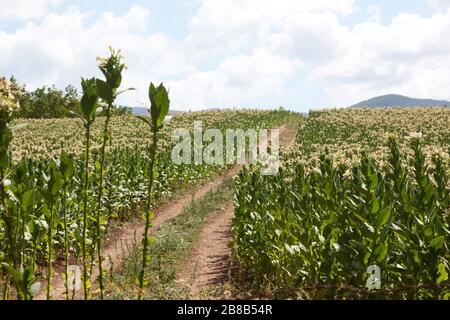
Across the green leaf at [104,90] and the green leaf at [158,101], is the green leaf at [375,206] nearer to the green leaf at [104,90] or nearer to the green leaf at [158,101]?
the green leaf at [158,101]

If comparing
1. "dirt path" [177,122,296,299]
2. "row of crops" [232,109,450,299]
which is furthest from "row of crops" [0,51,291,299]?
"row of crops" [232,109,450,299]

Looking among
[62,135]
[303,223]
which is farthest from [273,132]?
[303,223]

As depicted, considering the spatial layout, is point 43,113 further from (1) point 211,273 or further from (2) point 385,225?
(2) point 385,225

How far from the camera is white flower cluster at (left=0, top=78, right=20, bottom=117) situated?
10.7 ft

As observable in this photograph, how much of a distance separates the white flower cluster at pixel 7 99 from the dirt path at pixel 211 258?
4158 mm

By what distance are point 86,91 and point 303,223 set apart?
12.4 ft

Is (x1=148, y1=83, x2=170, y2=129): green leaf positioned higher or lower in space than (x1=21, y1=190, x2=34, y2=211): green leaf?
higher

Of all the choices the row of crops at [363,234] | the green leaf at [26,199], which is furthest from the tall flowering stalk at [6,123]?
the row of crops at [363,234]

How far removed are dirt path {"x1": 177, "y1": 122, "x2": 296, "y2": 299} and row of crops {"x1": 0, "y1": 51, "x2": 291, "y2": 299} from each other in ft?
5.85

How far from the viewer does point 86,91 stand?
3.70 meters

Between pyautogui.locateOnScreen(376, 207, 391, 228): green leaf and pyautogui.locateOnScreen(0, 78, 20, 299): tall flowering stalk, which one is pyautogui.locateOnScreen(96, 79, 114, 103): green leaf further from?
pyautogui.locateOnScreen(376, 207, 391, 228): green leaf

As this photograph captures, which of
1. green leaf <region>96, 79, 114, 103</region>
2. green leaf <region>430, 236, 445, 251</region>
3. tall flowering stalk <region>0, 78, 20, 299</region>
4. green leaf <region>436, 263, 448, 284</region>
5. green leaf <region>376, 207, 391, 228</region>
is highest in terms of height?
green leaf <region>96, 79, 114, 103</region>

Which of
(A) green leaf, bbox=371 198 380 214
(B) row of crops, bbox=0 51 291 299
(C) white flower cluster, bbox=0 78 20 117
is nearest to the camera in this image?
(C) white flower cluster, bbox=0 78 20 117

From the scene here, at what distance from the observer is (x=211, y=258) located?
1129cm
